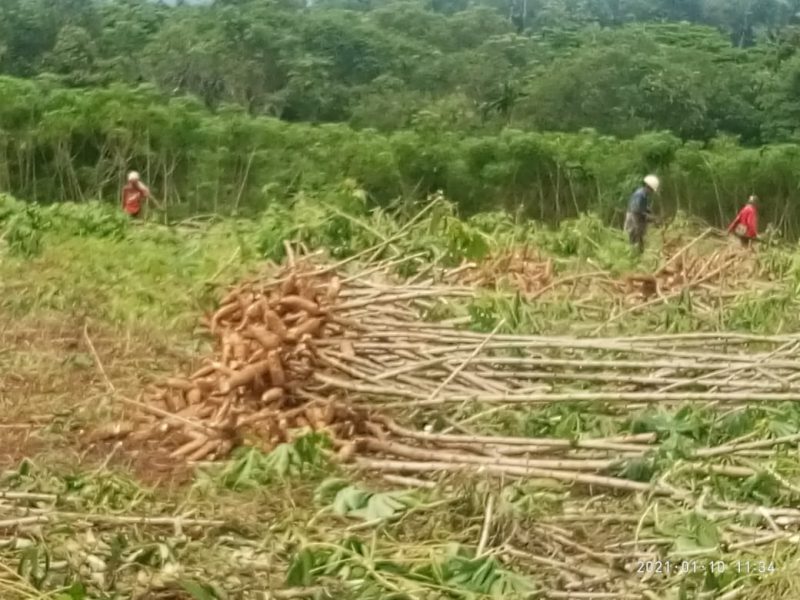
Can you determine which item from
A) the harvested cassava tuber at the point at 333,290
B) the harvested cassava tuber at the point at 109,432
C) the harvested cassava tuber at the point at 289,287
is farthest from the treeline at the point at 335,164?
the harvested cassava tuber at the point at 109,432

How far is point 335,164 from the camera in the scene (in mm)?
14109

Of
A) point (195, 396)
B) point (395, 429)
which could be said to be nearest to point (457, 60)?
point (195, 396)

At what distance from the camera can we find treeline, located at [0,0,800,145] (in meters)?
15.9

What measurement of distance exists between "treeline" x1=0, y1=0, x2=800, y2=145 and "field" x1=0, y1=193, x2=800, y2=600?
9.62 m

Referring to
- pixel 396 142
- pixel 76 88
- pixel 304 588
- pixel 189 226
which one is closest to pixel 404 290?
pixel 304 588

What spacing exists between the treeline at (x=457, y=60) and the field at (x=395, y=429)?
9.62 meters

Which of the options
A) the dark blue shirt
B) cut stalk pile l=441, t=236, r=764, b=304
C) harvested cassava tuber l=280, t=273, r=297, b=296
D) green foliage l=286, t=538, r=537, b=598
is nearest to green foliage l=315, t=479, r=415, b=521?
green foliage l=286, t=538, r=537, b=598

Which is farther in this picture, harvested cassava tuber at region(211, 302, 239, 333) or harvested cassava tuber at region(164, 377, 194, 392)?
harvested cassava tuber at region(211, 302, 239, 333)

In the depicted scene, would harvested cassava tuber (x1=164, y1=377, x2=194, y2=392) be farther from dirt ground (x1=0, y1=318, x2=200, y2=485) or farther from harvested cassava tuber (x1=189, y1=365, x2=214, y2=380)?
dirt ground (x1=0, y1=318, x2=200, y2=485)

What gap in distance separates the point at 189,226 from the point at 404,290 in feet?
15.9

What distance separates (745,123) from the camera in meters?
15.9

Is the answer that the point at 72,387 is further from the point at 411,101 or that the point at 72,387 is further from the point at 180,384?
the point at 411,101

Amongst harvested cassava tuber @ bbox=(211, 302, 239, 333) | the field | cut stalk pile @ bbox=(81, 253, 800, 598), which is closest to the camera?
the field

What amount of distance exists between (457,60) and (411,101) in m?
1.24
